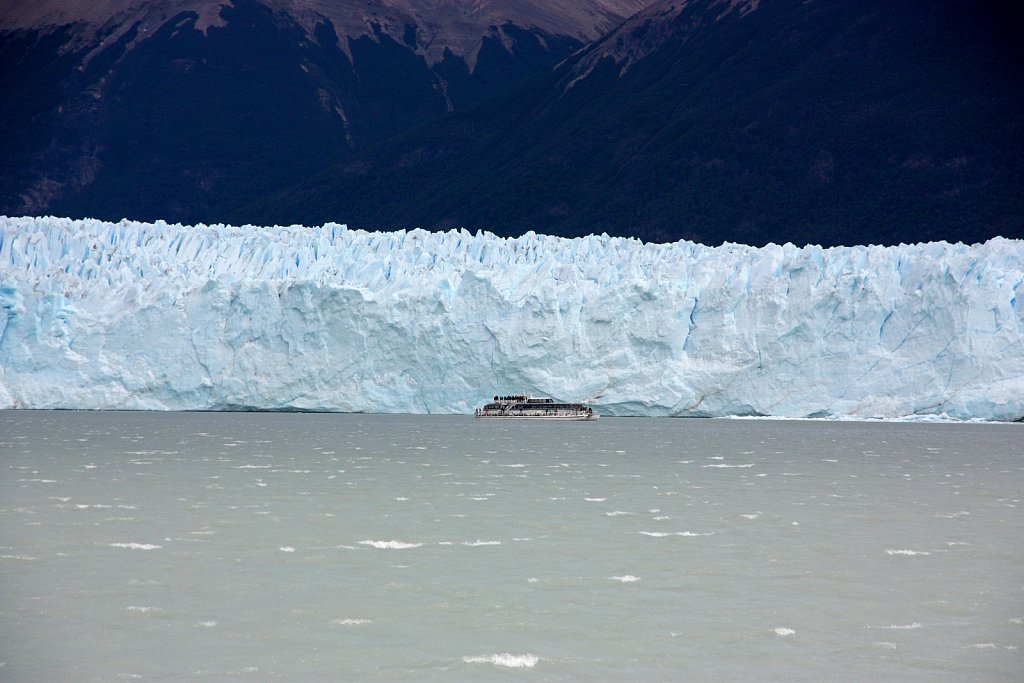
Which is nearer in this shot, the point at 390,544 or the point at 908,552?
the point at 908,552

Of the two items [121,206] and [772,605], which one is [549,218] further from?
[772,605]

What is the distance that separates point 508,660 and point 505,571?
281 centimetres

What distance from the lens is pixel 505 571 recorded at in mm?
10523

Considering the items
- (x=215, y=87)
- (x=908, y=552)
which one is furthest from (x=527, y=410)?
(x=215, y=87)

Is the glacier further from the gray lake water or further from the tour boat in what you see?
the gray lake water

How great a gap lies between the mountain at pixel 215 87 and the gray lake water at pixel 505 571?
115030mm

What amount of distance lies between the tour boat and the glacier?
0.43m

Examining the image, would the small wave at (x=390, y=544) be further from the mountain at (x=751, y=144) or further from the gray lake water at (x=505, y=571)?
the mountain at (x=751, y=144)

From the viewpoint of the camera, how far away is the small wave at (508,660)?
7617 millimetres

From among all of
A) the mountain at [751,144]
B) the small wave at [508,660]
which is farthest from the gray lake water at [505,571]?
the mountain at [751,144]

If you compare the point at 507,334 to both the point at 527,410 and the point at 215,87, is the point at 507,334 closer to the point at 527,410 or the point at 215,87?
the point at 527,410

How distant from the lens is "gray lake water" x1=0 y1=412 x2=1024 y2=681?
7.75 metres

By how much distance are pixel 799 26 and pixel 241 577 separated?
104725 millimetres

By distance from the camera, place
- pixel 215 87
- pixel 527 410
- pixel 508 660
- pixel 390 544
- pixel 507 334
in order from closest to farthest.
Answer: pixel 508 660 < pixel 390 544 < pixel 507 334 < pixel 527 410 < pixel 215 87
